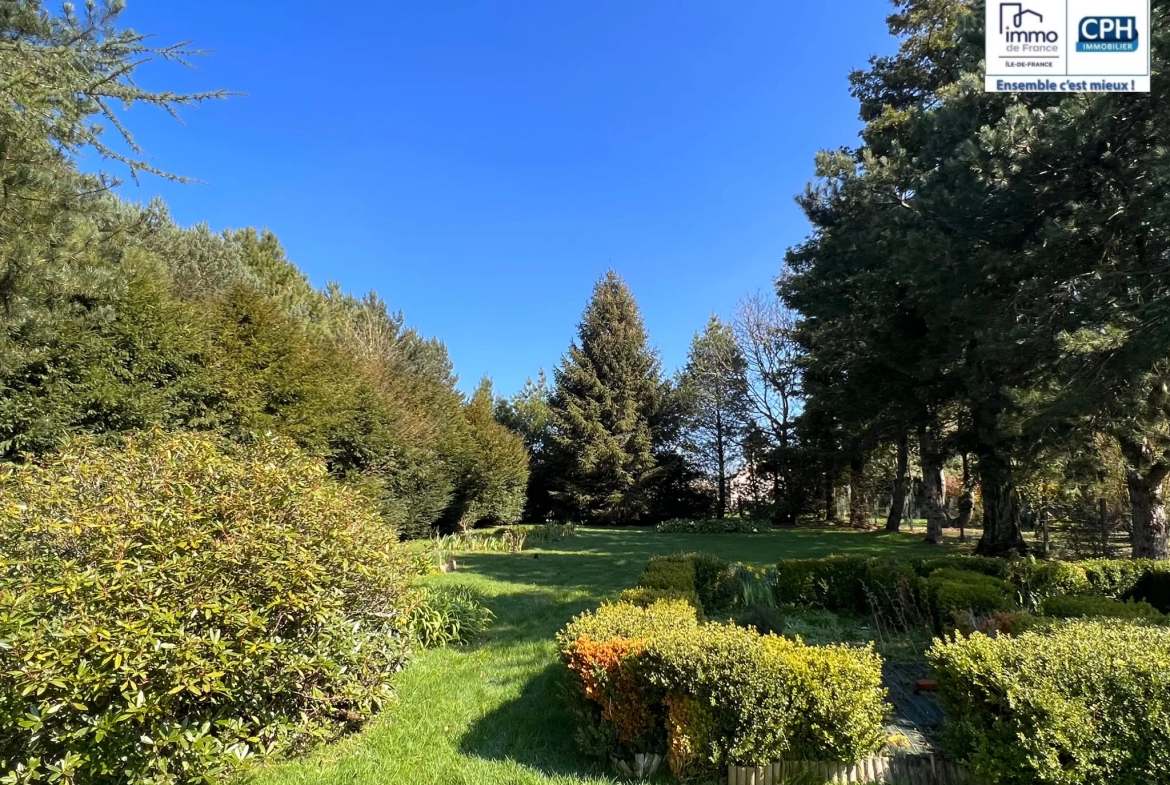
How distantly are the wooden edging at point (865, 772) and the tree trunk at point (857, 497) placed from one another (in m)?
20.2

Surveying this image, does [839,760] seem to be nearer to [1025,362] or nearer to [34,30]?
[1025,362]

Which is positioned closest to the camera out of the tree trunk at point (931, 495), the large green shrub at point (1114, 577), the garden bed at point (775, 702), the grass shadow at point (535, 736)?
the garden bed at point (775, 702)

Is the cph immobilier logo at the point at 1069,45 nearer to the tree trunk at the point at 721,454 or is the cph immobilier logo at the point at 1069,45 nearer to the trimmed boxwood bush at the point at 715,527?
the trimmed boxwood bush at the point at 715,527

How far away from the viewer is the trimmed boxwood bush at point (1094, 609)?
176 inches

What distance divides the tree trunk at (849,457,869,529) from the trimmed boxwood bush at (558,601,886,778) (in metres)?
20.5

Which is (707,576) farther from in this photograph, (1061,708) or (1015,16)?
(1015,16)

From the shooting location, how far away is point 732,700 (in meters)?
2.92

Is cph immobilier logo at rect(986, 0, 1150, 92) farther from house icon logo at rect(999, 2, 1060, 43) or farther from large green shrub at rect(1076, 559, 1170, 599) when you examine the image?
large green shrub at rect(1076, 559, 1170, 599)

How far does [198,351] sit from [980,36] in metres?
11.3

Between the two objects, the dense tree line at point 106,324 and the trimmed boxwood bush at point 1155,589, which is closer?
the dense tree line at point 106,324

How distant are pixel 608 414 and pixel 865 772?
2155 centimetres

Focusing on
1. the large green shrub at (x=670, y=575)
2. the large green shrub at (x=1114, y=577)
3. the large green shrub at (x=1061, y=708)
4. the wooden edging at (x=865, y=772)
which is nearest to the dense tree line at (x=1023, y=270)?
the large green shrub at (x=1114, y=577)

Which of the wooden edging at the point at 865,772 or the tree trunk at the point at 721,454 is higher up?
the tree trunk at the point at 721,454

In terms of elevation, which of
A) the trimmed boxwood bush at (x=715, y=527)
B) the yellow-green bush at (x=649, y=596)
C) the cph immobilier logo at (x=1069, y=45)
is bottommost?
the trimmed boxwood bush at (x=715, y=527)
